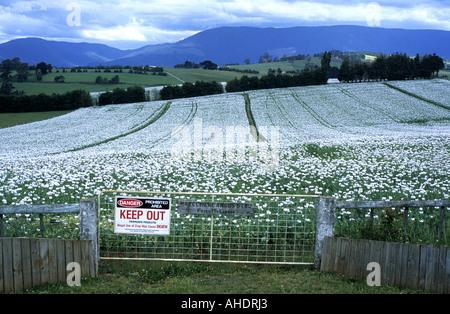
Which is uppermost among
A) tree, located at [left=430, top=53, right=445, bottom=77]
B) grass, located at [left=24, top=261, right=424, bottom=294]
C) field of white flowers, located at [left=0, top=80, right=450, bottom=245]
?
tree, located at [left=430, top=53, right=445, bottom=77]

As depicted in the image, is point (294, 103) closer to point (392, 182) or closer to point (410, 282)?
point (392, 182)

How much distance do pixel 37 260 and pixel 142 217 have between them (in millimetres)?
2285

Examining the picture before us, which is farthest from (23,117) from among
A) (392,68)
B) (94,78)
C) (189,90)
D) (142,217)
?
(392,68)

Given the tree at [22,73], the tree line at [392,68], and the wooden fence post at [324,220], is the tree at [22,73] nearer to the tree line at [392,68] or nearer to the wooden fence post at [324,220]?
the tree line at [392,68]

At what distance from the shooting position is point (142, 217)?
9320mm

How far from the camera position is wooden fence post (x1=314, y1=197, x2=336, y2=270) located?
30.1 feet

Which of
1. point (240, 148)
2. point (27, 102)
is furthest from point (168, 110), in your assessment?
point (240, 148)

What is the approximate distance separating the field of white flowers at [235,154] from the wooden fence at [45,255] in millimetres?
5643

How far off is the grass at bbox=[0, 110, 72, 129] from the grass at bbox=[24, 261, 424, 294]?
60.6 metres

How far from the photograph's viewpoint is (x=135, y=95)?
86.6 m

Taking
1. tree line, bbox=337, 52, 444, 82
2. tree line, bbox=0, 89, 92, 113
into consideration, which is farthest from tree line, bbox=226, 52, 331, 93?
tree line, bbox=0, 89, 92, 113

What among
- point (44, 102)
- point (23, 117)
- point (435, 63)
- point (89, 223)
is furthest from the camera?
point (435, 63)

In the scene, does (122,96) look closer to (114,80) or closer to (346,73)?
(114,80)

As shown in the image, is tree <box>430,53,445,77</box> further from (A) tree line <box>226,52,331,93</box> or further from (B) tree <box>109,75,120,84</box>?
(B) tree <box>109,75,120,84</box>
